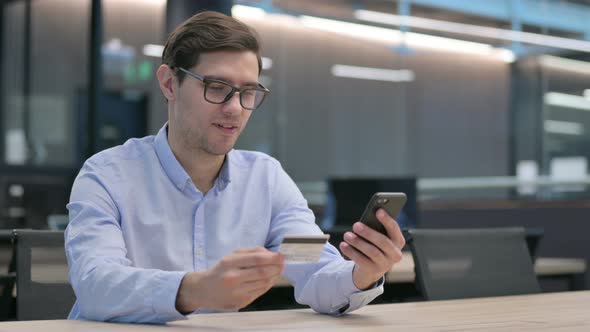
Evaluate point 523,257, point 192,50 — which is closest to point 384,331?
point 192,50

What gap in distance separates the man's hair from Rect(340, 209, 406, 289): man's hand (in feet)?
1.78

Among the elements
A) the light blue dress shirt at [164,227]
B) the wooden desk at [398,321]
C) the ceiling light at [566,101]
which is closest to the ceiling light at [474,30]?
the ceiling light at [566,101]

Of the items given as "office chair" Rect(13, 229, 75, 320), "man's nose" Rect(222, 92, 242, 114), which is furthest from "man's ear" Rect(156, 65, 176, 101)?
"office chair" Rect(13, 229, 75, 320)

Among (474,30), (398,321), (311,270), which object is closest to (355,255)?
(398,321)

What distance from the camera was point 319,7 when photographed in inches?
337

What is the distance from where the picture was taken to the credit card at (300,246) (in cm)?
158

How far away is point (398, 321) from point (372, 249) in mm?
172

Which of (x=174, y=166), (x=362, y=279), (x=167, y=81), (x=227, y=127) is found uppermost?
(x=167, y=81)

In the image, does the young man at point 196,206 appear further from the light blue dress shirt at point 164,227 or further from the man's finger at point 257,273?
the man's finger at point 257,273

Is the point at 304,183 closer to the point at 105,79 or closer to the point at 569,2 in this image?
the point at 105,79

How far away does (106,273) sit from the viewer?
1742 millimetres

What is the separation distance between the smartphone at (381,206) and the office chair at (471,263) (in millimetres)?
710

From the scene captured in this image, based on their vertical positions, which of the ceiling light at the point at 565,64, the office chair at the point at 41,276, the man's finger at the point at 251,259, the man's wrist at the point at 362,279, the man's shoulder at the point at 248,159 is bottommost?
the office chair at the point at 41,276

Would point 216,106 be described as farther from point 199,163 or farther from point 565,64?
point 565,64
